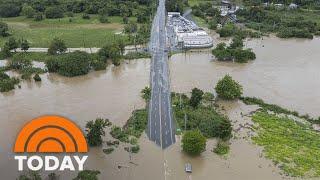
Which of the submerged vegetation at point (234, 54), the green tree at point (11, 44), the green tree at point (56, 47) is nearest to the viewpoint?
the submerged vegetation at point (234, 54)

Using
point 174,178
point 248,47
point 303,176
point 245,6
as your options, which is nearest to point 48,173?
point 174,178

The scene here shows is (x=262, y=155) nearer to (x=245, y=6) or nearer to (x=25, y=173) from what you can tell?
(x=25, y=173)

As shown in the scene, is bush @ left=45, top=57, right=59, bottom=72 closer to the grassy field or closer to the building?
the grassy field

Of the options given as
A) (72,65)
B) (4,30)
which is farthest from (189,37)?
(4,30)

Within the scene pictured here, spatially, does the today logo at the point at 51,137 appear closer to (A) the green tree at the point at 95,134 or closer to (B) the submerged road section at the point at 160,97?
(A) the green tree at the point at 95,134

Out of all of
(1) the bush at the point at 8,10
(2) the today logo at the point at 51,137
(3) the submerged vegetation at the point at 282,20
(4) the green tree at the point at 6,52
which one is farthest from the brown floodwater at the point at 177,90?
(1) the bush at the point at 8,10

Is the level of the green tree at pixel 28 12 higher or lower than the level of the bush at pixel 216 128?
higher
